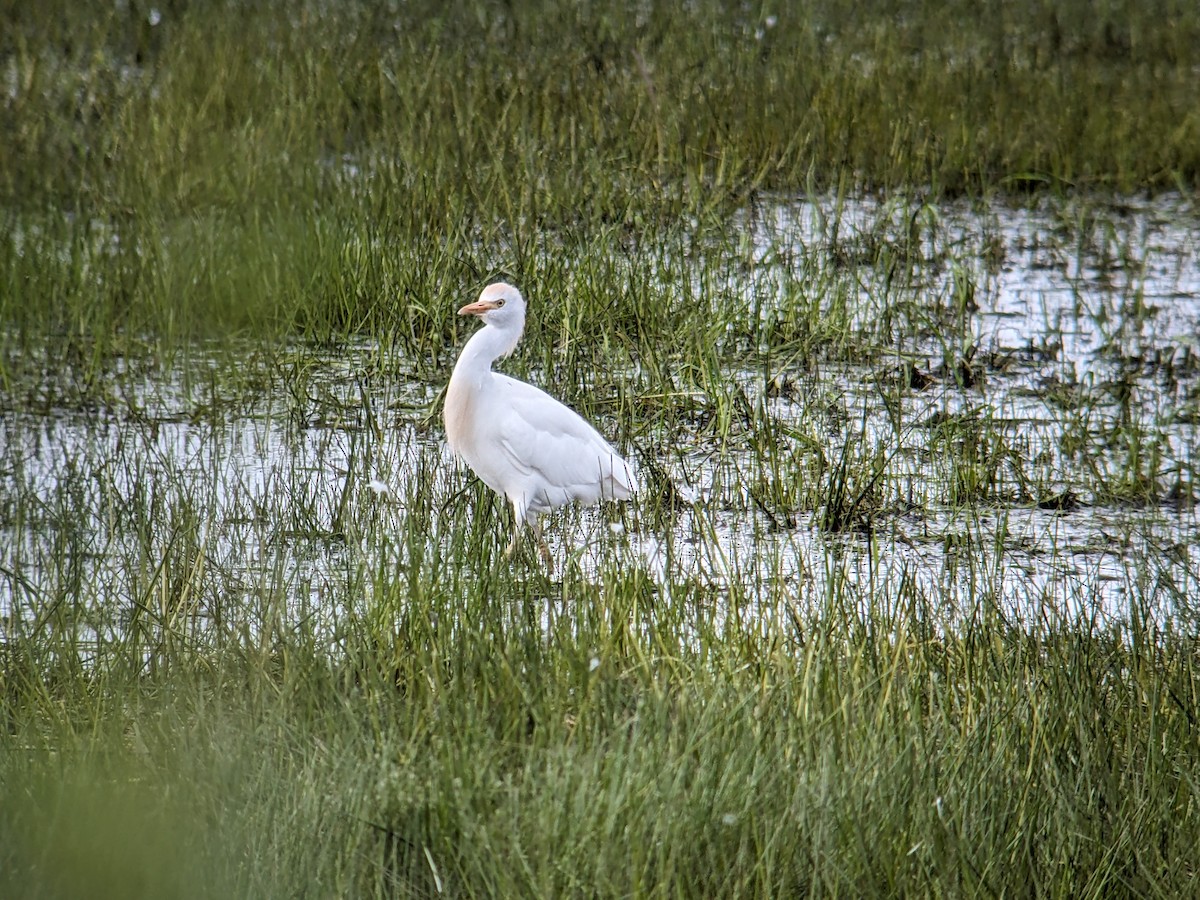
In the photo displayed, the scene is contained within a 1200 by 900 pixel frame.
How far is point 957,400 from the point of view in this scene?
16.7 feet

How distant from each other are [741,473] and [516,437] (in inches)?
30.8

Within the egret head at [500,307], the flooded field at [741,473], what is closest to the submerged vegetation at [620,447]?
the flooded field at [741,473]

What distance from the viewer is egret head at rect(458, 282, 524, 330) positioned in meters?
3.96

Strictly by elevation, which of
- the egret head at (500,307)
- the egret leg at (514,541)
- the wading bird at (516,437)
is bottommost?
the egret leg at (514,541)

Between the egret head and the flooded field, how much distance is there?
468mm

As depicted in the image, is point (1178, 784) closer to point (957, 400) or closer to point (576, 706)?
point (576, 706)

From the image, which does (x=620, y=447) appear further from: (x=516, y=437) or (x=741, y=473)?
(x=516, y=437)

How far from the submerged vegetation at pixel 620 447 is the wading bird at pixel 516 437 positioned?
113 millimetres

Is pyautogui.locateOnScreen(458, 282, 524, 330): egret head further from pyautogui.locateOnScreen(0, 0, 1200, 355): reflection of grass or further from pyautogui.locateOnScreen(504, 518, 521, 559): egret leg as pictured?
pyautogui.locateOnScreen(0, 0, 1200, 355): reflection of grass

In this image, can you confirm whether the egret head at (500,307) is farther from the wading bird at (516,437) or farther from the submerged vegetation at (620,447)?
the submerged vegetation at (620,447)

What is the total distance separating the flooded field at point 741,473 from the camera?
10.4 ft

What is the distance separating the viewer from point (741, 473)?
4316mm

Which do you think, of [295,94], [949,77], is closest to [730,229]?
[295,94]

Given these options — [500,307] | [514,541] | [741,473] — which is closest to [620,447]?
[741,473]
